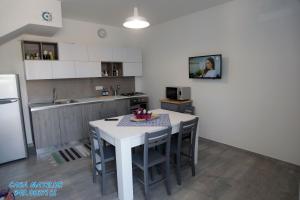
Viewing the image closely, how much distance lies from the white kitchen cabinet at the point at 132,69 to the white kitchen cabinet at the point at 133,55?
11 cm

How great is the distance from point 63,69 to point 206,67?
9.67 ft

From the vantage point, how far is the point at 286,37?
2.63 meters

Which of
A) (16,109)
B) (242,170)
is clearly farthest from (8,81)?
(242,170)

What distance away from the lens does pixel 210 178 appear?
8.31 feet

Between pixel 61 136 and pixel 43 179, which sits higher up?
pixel 61 136

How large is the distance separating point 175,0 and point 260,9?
1372 millimetres

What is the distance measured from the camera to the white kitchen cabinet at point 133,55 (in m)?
4.77

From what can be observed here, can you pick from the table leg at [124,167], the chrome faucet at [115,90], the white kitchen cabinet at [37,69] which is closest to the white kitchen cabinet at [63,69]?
the white kitchen cabinet at [37,69]

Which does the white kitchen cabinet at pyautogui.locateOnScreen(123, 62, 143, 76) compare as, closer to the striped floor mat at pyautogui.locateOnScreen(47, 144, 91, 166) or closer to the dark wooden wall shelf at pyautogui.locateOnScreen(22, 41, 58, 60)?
the dark wooden wall shelf at pyautogui.locateOnScreen(22, 41, 58, 60)

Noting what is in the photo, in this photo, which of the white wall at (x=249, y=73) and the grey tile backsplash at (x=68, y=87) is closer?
the white wall at (x=249, y=73)

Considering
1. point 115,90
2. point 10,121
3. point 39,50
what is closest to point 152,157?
point 10,121

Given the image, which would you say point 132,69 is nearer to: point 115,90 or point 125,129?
point 115,90

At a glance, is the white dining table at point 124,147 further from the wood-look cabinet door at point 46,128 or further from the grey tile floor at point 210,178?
the wood-look cabinet door at point 46,128

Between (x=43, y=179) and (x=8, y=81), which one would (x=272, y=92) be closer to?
(x=43, y=179)
